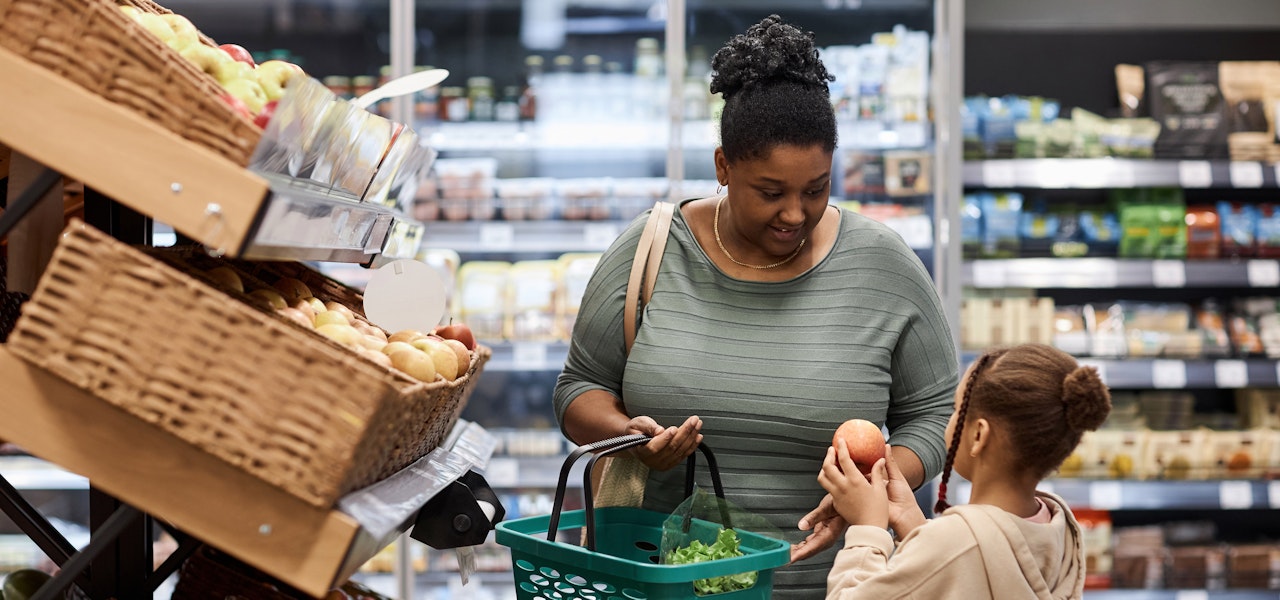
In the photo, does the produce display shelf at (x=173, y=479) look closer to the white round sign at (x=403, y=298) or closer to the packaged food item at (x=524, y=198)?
the white round sign at (x=403, y=298)

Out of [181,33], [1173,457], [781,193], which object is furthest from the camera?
[1173,457]

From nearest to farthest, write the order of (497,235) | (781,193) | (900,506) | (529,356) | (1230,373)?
1. (900,506)
2. (781,193)
3. (529,356)
4. (497,235)
5. (1230,373)

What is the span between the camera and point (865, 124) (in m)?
3.74

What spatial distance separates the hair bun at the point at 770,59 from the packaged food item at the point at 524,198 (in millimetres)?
2049

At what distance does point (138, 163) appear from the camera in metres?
0.92

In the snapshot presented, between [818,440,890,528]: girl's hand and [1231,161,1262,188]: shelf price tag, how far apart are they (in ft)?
9.41

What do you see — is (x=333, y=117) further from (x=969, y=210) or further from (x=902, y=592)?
(x=969, y=210)

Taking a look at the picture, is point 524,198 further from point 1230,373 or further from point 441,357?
point 441,357

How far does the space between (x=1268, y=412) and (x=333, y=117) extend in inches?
153

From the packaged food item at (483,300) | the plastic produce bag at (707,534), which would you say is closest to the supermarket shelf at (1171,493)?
the packaged food item at (483,300)

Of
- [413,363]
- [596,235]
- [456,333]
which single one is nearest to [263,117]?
[413,363]

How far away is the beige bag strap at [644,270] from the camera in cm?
189

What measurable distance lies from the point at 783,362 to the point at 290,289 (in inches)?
30.6

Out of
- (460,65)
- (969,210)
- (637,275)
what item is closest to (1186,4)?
(969,210)
